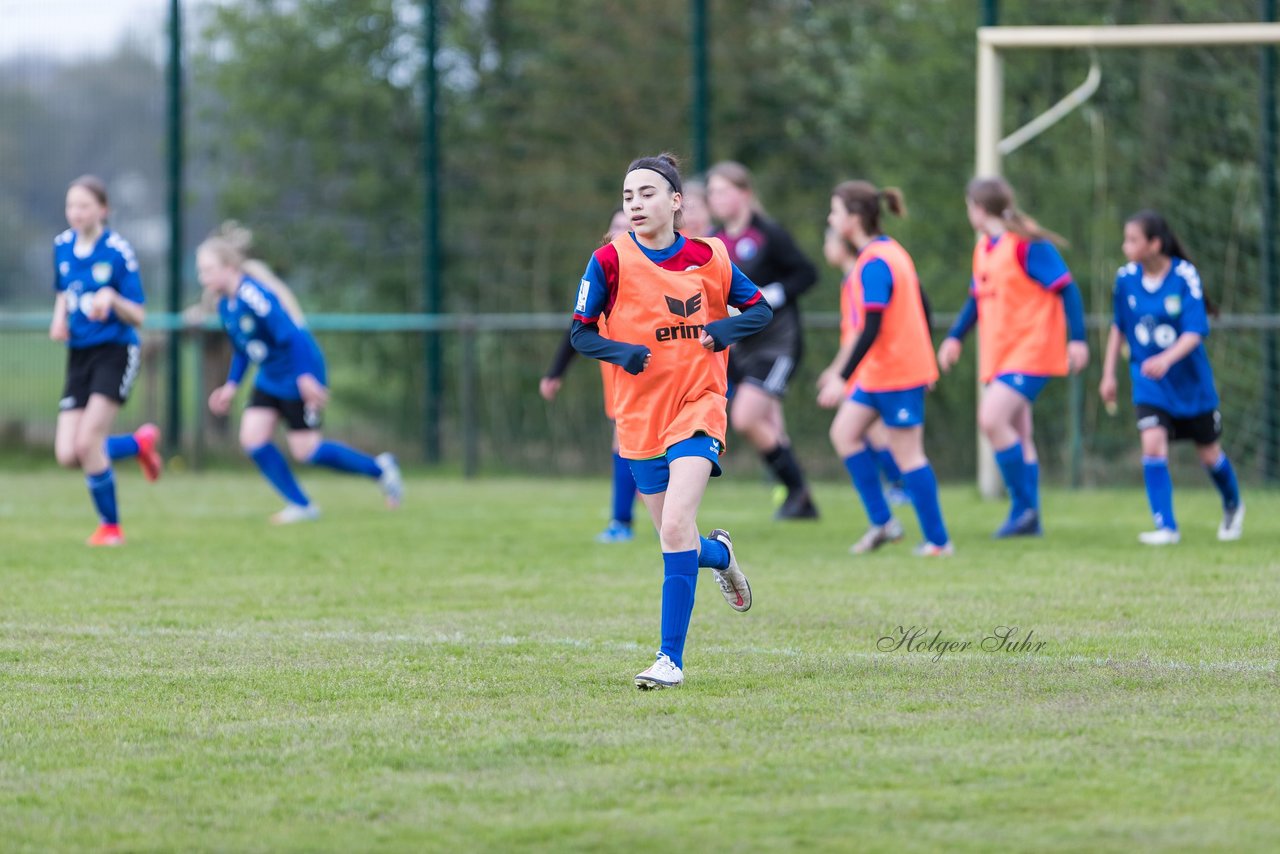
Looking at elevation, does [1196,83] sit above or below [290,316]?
above

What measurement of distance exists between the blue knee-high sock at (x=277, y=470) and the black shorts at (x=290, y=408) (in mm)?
204

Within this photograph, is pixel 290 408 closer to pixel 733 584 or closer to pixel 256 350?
pixel 256 350

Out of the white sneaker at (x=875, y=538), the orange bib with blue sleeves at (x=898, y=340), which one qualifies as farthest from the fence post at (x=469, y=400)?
the orange bib with blue sleeves at (x=898, y=340)

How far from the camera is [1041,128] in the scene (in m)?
12.8

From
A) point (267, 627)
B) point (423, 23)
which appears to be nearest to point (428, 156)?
point (423, 23)

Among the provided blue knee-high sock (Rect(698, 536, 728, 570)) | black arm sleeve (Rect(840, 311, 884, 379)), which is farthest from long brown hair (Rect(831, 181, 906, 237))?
blue knee-high sock (Rect(698, 536, 728, 570))

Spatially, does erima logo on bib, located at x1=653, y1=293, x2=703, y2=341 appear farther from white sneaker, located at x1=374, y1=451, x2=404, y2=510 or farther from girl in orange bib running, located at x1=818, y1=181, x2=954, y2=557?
white sneaker, located at x1=374, y1=451, x2=404, y2=510

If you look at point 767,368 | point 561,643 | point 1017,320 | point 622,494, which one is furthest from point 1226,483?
point 561,643

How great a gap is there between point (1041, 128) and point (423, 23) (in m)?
6.20

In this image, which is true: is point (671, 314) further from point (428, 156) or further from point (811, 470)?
point (428, 156)

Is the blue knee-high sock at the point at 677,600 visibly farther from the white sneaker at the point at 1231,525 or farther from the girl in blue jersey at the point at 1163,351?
the white sneaker at the point at 1231,525

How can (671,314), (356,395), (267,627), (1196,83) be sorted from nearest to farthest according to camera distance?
(671,314) < (267,627) < (1196,83) < (356,395)

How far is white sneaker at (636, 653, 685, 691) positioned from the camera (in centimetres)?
554

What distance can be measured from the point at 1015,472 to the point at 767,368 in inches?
71.3
